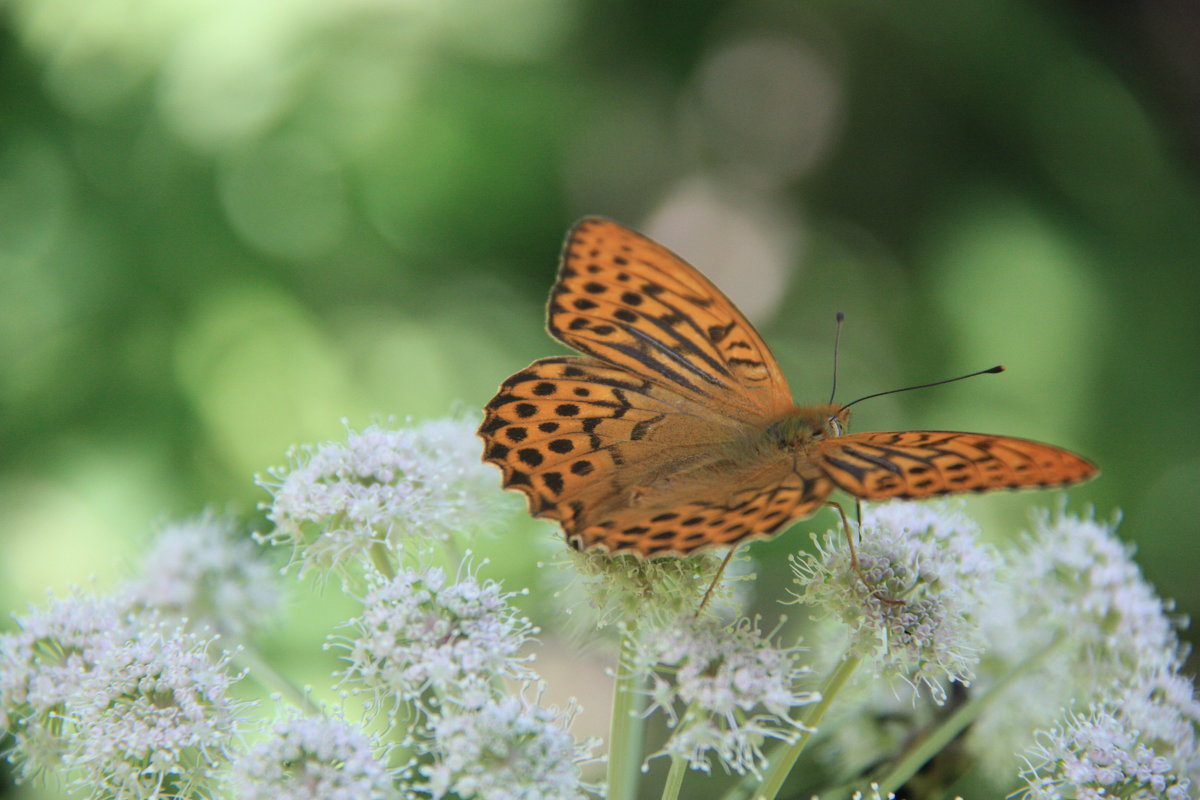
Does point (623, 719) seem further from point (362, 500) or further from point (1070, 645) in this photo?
point (1070, 645)

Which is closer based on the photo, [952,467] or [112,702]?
[952,467]

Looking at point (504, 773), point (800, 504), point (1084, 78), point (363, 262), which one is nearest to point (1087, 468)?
point (800, 504)

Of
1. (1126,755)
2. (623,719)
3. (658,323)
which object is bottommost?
(1126,755)

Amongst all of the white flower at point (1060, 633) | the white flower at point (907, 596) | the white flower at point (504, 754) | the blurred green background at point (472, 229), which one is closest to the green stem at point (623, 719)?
the white flower at point (504, 754)

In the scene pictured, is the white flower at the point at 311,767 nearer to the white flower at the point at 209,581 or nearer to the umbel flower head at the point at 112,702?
the umbel flower head at the point at 112,702

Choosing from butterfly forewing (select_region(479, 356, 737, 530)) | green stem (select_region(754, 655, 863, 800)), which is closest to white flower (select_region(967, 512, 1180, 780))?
green stem (select_region(754, 655, 863, 800))

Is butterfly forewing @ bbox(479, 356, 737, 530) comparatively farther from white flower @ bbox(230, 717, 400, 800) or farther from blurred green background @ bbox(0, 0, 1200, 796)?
blurred green background @ bbox(0, 0, 1200, 796)

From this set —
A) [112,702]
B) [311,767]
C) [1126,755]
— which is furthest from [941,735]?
[112,702]
